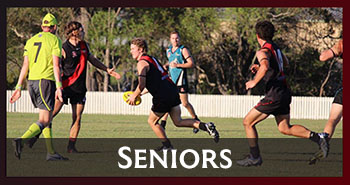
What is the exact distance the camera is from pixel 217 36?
35.6 meters

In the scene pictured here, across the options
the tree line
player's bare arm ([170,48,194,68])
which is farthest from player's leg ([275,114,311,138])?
the tree line

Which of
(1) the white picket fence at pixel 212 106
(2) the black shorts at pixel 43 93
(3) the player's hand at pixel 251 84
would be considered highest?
(3) the player's hand at pixel 251 84

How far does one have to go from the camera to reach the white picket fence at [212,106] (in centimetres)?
2786

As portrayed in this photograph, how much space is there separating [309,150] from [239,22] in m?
20.6

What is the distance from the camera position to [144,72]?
1126cm

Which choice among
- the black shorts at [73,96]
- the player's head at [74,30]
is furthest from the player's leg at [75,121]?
the player's head at [74,30]

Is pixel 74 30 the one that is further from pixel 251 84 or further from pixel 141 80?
pixel 251 84

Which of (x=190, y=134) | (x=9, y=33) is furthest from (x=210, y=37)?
(x=190, y=134)

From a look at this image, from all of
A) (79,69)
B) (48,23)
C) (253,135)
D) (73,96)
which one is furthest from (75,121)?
(253,135)

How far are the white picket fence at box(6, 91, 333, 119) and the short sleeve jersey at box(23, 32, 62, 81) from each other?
17.8 m

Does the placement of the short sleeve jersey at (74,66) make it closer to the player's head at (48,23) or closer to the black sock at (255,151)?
the player's head at (48,23)

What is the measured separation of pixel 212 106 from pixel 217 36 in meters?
7.38

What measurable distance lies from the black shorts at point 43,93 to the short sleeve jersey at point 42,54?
0.08 m

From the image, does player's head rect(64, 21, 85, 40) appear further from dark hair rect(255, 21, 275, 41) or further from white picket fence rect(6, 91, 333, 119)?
white picket fence rect(6, 91, 333, 119)
